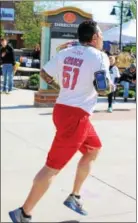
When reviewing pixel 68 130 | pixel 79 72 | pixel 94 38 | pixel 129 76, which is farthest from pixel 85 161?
pixel 129 76

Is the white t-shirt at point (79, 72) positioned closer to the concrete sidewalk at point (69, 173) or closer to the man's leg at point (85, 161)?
the man's leg at point (85, 161)

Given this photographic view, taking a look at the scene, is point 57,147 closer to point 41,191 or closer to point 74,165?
point 41,191

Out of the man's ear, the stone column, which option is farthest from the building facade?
the man's ear

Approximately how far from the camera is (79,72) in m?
2.51

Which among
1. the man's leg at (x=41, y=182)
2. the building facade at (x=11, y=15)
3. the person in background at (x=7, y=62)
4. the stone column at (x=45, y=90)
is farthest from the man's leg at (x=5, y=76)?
the man's leg at (x=41, y=182)

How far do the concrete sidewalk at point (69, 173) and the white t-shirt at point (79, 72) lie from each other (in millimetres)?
330

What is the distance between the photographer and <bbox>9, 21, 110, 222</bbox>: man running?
251 centimetres

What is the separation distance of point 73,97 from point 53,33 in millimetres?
7677

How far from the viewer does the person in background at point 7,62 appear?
38.5ft

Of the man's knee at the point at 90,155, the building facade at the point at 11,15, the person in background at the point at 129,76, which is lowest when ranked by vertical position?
the man's knee at the point at 90,155

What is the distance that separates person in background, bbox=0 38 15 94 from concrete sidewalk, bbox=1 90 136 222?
400cm

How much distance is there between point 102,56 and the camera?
2.58 m

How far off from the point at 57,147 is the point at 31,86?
35.3 ft

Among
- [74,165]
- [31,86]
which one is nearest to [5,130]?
[74,165]
